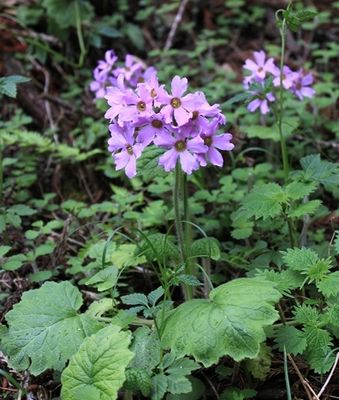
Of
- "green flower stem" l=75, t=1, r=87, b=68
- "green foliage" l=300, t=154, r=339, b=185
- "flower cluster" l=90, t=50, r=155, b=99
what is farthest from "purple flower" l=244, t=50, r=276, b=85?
"green flower stem" l=75, t=1, r=87, b=68

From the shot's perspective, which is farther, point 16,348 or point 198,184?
point 198,184

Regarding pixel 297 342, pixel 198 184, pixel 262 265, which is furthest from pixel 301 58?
pixel 297 342

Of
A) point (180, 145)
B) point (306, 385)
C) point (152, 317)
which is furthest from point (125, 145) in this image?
point (306, 385)

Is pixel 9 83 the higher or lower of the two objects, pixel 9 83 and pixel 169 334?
the higher

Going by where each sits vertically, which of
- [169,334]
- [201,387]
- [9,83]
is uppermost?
[9,83]

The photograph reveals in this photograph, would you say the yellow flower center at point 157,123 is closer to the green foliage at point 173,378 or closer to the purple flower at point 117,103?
the purple flower at point 117,103

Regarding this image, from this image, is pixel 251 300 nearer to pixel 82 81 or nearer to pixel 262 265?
pixel 262 265

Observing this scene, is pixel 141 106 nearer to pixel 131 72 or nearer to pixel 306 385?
pixel 306 385
